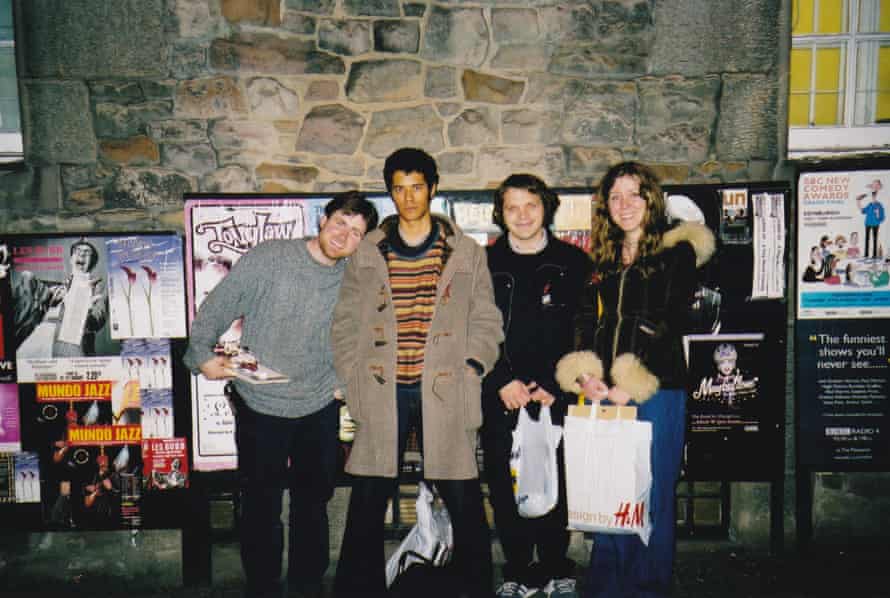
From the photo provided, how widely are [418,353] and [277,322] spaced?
0.74 metres

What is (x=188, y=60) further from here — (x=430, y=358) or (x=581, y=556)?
(x=581, y=556)

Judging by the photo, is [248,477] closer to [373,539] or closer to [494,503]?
[373,539]

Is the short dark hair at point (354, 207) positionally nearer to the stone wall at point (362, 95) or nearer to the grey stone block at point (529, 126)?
the stone wall at point (362, 95)

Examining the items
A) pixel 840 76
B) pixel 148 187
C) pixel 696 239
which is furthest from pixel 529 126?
pixel 148 187

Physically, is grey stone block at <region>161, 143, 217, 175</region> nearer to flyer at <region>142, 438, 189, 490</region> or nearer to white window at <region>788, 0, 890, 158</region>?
flyer at <region>142, 438, 189, 490</region>

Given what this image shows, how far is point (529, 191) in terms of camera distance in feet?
9.02

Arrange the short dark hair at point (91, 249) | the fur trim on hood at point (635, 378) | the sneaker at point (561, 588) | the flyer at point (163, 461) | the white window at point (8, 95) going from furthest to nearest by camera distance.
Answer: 1. the white window at point (8, 95)
2. the flyer at point (163, 461)
3. the short dark hair at point (91, 249)
4. the sneaker at point (561, 588)
5. the fur trim on hood at point (635, 378)

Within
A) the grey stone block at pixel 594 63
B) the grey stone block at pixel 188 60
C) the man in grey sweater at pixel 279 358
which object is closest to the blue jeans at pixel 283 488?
the man in grey sweater at pixel 279 358

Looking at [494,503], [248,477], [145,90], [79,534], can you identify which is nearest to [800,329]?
[494,503]

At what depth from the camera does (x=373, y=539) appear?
2.72m

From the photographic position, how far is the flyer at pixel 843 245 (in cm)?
330

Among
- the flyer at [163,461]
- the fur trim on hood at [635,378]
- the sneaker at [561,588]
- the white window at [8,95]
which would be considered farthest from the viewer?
the white window at [8,95]

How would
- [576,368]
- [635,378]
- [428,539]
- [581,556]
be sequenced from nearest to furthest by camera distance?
1. [635,378]
2. [576,368]
3. [428,539]
4. [581,556]

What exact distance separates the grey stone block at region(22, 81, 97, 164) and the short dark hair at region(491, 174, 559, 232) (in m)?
2.55
